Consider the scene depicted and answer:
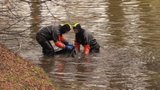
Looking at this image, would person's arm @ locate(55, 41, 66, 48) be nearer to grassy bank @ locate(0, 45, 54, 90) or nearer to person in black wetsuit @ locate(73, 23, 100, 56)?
person in black wetsuit @ locate(73, 23, 100, 56)

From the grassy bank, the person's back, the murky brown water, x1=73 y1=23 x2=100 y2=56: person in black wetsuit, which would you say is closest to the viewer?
the grassy bank

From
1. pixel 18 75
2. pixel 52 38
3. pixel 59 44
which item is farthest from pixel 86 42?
pixel 18 75

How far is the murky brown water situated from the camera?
33.5 feet

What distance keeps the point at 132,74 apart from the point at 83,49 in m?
3.42

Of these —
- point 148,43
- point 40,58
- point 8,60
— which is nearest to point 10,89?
point 8,60

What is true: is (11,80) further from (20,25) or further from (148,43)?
(20,25)

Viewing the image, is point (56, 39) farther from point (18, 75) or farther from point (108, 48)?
point (18, 75)

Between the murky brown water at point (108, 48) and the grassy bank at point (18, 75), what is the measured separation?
0.72 metres

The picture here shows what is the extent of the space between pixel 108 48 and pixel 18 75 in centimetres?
589

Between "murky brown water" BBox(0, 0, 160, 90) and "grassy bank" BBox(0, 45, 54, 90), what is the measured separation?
72 centimetres

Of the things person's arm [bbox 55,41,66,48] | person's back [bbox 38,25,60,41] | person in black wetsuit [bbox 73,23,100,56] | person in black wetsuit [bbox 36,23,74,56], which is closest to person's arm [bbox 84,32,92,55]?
person in black wetsuit [bbox 73,23,100,56]

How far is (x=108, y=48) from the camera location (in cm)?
1404

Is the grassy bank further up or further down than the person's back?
further up

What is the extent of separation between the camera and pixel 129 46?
14203 millimetres
